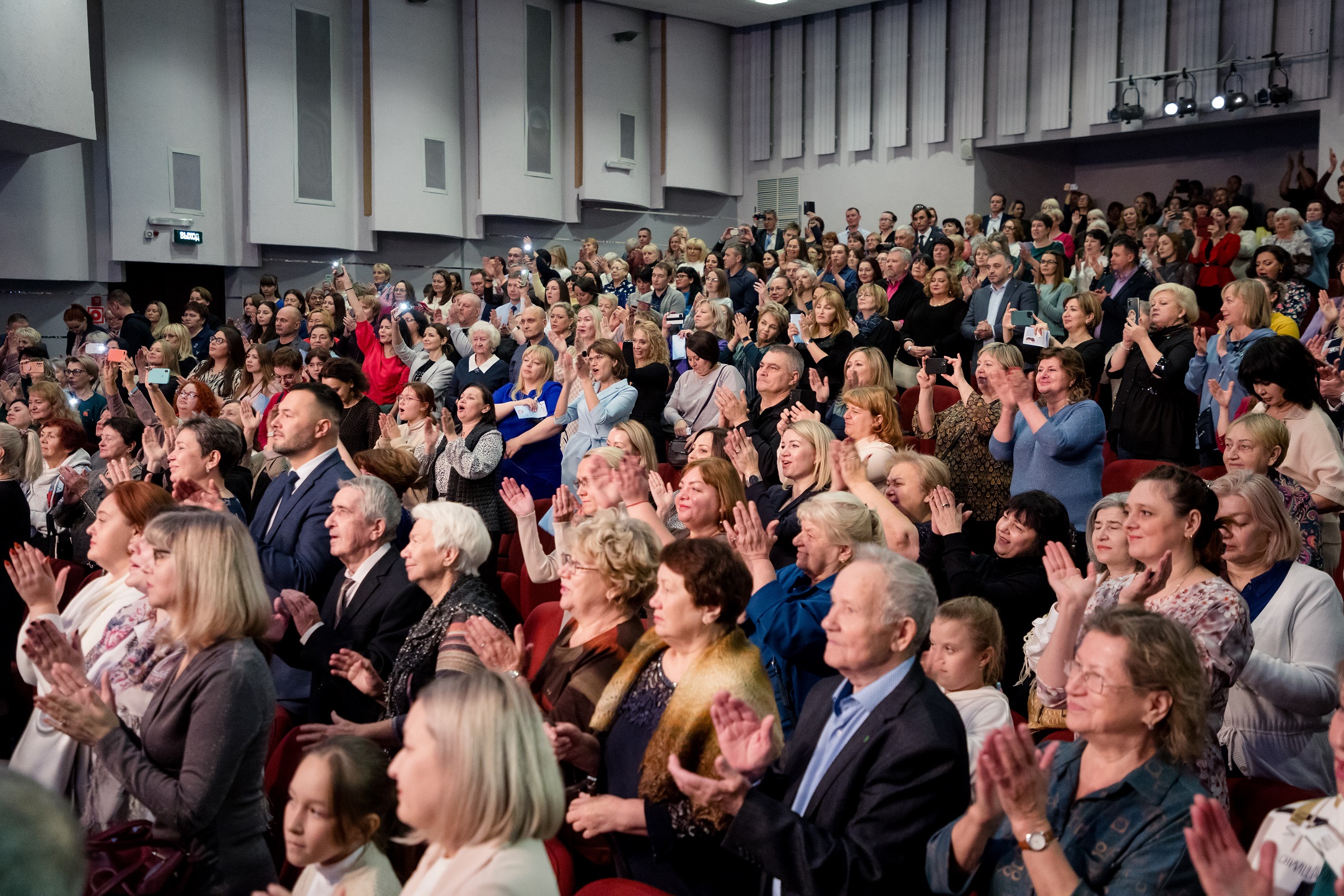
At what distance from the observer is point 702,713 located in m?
2.18

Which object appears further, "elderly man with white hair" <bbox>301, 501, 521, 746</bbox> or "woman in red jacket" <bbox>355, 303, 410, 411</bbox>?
"woman in red jacket" <bbox>355, 303, 410, 411</bbox>

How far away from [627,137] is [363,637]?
43.7 feet

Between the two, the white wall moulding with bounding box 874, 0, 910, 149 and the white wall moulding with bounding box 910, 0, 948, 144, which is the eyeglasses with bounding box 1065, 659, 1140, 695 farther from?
the white wall moulding with bounding box 874, 0, 910, 149

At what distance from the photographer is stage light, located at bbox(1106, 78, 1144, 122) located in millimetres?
12539

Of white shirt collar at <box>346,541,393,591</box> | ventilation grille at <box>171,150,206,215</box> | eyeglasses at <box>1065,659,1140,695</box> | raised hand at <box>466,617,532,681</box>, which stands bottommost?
raised hand at <box>466,617,532,681</box>

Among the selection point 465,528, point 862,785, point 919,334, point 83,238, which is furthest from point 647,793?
point 83,238

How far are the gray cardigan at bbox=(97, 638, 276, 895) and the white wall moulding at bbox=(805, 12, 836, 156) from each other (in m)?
14.3

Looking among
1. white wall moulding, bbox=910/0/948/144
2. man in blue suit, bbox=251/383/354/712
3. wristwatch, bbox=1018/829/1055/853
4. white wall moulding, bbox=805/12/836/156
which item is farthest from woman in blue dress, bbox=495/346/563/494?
white wall moulding, bbox=805/12/836/156

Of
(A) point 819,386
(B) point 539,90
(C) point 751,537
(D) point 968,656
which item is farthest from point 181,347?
(D) point 968,656

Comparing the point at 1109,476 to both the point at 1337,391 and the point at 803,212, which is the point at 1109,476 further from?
the point at 803,212

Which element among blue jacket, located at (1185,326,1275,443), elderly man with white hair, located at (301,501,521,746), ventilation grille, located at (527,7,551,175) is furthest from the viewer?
ventilation grille, located at (527,7,551,175)

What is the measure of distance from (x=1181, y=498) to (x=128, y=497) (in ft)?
8.94

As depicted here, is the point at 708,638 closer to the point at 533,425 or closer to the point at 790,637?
the point at 790,637

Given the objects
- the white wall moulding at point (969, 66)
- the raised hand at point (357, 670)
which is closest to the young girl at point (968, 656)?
the raised hand at point (357, 670)
